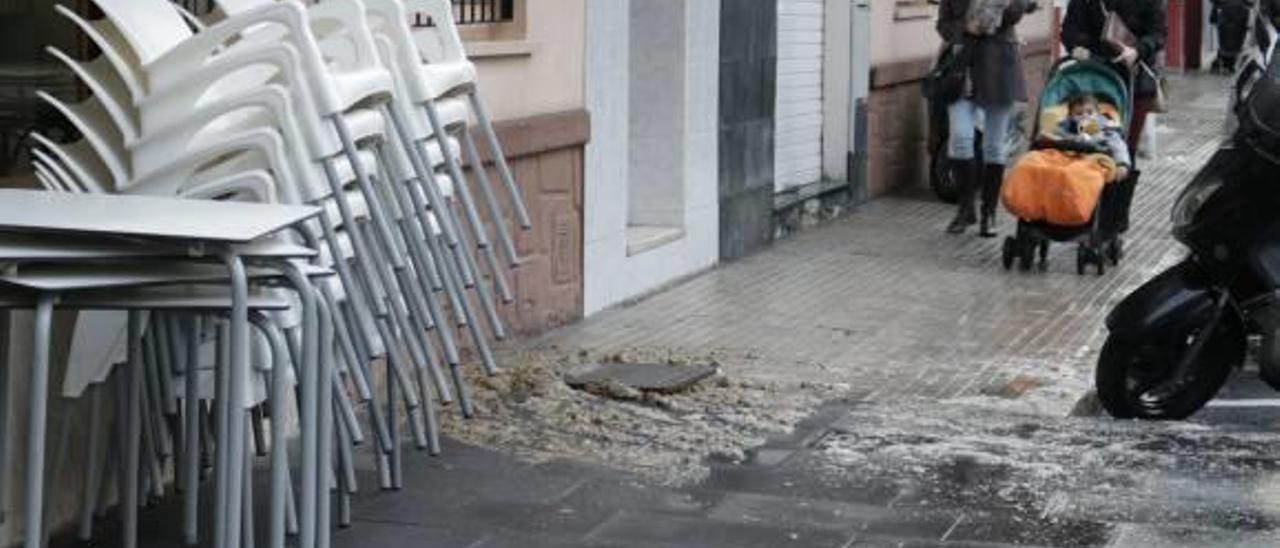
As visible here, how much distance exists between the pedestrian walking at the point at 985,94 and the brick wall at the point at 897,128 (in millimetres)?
1616

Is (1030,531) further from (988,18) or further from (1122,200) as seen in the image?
(988,18)

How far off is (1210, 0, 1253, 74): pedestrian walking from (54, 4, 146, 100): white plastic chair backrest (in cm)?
2758

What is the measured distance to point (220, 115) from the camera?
5914mm

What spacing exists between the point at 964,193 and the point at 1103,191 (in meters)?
2.10

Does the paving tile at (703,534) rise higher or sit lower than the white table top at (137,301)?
lower

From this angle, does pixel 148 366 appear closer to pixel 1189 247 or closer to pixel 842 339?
pixel 1189 247

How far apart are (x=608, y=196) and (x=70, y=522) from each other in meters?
5.21

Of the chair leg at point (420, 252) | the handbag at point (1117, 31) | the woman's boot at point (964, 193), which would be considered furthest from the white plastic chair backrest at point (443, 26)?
the woman's boot at point (964, 193)

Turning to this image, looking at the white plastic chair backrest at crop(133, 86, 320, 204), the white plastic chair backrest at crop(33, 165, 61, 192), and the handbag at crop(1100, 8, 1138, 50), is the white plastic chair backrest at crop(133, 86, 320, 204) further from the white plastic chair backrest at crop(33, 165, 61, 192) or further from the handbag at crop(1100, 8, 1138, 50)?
the handbag at crop(1100, 8, 1138, 50)

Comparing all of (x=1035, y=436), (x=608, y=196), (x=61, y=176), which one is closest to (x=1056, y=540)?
(x=1035, y=436)

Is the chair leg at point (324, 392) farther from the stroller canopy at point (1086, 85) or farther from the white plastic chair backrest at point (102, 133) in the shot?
the stroller canopy at point (1086, 85)

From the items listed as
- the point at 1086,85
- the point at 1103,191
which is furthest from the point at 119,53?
the point at 1086,85

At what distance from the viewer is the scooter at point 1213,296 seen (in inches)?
325

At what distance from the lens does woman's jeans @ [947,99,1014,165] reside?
1494cm
